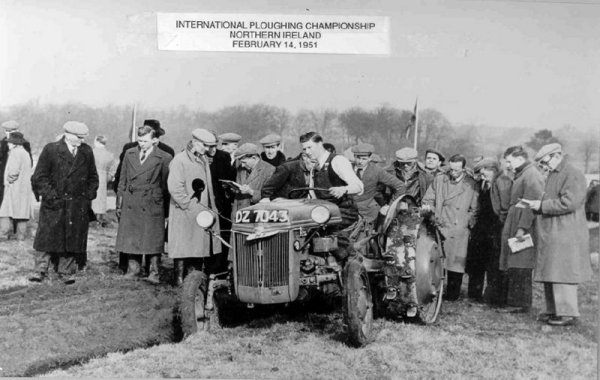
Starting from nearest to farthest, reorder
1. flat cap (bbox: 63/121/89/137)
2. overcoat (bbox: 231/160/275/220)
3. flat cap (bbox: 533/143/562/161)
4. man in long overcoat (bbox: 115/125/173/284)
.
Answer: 1. flat cap (bbox: 533/143/562/161)
2. flat cap (bbox: 63/121/89/137)
3. overcoat (bbox: 231/160/275/220)
4. man in long overcoat (bbox: 115/125/173/284)

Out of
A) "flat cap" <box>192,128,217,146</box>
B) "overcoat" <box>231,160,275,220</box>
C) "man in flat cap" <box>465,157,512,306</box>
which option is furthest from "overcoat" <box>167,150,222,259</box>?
"man in flat cap" <box>465,157,512,306</box>

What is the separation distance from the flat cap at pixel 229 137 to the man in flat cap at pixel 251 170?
10.7 inches

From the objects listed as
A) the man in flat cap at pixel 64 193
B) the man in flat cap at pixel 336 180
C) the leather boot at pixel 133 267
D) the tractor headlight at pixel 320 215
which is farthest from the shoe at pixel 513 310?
the man in flat cap at pixel 64 193

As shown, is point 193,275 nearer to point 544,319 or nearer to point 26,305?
point 26,305

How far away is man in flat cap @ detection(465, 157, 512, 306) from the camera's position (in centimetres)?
596

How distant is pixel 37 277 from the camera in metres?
6.12

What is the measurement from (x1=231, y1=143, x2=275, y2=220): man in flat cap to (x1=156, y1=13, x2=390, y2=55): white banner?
1.03m

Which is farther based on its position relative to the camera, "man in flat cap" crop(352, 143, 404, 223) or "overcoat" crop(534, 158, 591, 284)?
"man in flat cap" crop(352, 143, 404, 223)

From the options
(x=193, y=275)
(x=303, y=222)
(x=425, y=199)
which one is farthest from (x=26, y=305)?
(x=425, y=199)

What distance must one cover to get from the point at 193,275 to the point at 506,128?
3.38m

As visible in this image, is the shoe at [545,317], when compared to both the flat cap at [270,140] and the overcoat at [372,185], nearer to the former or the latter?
the overcoat at [372,185]

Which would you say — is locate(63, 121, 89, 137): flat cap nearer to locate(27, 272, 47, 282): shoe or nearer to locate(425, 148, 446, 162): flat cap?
locate(27, 272, 47, 282): shoe

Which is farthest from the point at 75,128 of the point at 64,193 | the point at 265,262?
the point at 265,262

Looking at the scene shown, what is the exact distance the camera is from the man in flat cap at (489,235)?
5.96 meters
